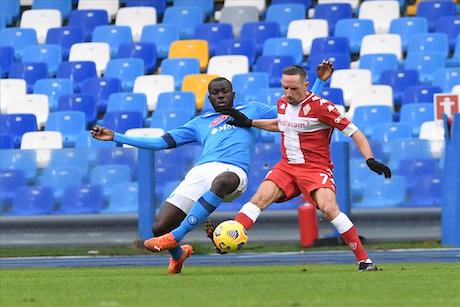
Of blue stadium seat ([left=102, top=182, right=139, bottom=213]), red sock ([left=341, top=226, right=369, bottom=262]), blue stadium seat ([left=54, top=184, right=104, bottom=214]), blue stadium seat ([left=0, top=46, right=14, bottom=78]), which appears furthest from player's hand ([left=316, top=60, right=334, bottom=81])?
→ blue stadium seat ([left=0, top=46, right=14, bottom=78])

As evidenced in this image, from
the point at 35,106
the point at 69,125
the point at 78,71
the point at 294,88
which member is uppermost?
the point at 294,88

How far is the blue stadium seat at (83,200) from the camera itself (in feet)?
70.6

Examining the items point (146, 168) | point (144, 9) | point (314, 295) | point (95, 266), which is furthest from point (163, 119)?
point (314, 295)

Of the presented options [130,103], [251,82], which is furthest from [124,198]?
[251,82]

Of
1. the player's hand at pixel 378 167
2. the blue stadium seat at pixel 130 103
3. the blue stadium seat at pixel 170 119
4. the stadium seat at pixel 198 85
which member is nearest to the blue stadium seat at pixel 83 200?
the blue stadium seat at pixel 170 119

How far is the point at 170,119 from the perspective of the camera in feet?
79.6

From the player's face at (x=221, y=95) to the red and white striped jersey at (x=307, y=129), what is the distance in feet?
1.83

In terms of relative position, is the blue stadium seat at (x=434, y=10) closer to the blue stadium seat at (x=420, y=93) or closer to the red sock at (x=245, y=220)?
the blue stadium seat at (x=420, y=93)

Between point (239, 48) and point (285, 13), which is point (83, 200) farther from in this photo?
point (285, 13)

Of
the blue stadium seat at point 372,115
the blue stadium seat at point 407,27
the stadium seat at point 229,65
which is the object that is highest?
the blue stadium seat at point 407,27

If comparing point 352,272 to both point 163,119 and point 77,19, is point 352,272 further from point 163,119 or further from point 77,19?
point 77,19

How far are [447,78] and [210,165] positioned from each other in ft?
40.4

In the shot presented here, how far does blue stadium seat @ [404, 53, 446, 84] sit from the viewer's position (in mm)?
25609

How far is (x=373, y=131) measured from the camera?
76.5 feet
